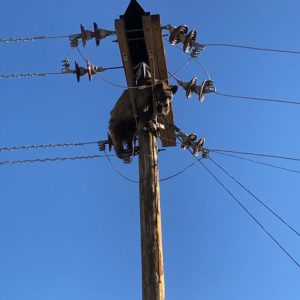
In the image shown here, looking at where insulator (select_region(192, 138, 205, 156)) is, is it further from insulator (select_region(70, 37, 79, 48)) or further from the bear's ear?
insulator (select_region(70, 37, 79, 48))

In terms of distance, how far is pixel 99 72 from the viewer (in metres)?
8.71

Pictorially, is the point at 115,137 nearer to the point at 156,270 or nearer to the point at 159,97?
the point at 159,97

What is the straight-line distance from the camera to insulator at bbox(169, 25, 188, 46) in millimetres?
8359

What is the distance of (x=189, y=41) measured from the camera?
27.5 feet

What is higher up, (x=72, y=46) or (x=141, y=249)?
(x=72, y=46)

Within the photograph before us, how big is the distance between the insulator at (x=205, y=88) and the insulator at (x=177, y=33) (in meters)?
0.66

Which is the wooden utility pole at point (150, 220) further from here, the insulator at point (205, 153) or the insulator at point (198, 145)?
the insulator at point (205, 153)

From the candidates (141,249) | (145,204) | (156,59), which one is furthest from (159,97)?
(141,249)

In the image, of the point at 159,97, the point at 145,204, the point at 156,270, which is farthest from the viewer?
the point at 159,97

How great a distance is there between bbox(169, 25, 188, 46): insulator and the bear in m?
0.59

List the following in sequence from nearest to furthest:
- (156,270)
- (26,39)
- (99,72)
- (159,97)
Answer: (156,270), (159,97), (99,72), (26,39)

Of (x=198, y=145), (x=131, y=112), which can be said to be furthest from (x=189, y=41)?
(x=198, y=145)

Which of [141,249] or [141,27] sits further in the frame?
[141,27]

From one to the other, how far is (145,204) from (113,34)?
256 cm
